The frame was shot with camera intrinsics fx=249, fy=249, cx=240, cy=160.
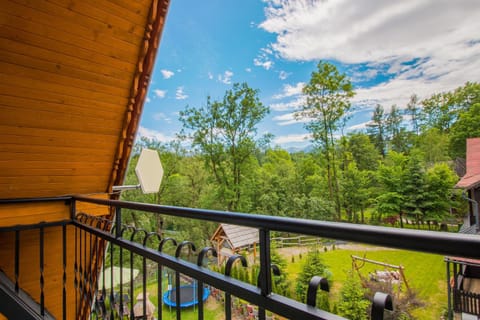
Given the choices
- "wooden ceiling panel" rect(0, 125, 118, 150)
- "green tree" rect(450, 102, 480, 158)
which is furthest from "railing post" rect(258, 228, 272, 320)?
"green tree" rect(450, 102, 480, 158)

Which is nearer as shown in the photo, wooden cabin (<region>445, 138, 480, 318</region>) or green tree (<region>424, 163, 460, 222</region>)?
wooden cabin (<region>445, 138, 480, 318</region>)

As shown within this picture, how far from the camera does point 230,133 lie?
9.84m

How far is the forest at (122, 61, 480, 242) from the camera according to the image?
5.56m

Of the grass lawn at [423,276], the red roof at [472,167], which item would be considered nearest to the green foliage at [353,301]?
the grass lawn at [423,276]

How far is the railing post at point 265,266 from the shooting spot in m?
0.55

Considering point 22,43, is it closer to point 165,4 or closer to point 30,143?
point 30,143

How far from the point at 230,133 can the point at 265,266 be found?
939 cm

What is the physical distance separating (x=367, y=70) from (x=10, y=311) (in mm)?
10437

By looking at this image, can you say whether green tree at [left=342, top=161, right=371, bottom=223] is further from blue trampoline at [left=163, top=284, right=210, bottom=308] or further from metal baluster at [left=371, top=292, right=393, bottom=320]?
metal baluster at [left=371, top=292, right=393, bottom=320]

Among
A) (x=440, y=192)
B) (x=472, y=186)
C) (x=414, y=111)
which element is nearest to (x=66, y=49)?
(x=472, y=186)

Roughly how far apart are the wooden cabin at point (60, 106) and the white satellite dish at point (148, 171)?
0.55m

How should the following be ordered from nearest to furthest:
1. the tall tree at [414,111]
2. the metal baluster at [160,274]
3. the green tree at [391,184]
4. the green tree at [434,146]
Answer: the metal baluster at [160,274] → the green tree at [434,146] → the green tree at [391,184] → the tall tree at [414,111]

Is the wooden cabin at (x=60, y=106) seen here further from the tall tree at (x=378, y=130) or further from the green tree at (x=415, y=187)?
the tall tree at (x=378, y=130)

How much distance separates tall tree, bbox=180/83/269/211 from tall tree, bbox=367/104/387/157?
396 cm
